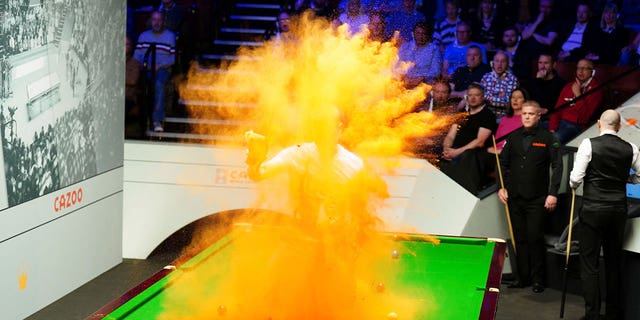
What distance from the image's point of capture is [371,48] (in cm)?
627

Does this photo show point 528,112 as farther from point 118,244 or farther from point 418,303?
point 118,244

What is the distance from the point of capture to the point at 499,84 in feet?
31.6

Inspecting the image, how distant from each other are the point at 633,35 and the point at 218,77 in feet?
16.6

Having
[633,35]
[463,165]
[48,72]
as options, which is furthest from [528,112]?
[48,72]

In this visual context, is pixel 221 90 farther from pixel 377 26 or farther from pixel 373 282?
pixel 373 282

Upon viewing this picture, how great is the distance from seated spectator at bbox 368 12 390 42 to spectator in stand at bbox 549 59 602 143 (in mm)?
2014

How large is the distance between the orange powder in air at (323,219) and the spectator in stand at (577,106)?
3.26 metres

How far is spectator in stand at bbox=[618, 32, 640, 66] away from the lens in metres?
9.73

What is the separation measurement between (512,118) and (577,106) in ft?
2.52

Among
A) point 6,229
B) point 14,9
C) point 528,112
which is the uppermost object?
point 14,9

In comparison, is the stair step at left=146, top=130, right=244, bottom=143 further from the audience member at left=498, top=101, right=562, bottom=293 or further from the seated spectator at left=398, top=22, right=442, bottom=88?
the audience member at left=498, top=101, right=562, bottom=293

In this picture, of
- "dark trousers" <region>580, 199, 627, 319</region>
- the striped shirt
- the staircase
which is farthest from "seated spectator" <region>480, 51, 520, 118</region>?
the striped shirt

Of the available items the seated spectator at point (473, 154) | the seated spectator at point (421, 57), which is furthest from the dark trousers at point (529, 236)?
the seated spectator at point (421, 57)

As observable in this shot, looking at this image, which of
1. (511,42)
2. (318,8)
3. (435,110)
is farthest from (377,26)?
(511,42)
